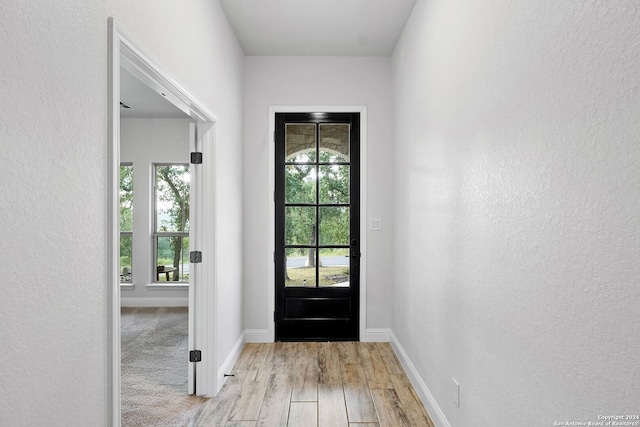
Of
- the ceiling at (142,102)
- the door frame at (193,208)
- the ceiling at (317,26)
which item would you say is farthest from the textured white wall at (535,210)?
the ceiling at (142,102)

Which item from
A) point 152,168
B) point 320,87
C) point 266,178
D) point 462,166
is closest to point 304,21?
point 320,87

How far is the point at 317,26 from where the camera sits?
338 cm

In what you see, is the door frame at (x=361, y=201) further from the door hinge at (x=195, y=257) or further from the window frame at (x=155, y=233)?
the window frame at (x=155, y=233)

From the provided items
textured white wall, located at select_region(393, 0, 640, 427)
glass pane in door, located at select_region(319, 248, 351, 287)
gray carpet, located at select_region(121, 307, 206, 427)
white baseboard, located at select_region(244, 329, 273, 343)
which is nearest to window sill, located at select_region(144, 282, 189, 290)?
gray carpet, located at select_region(121, 307, 206, 427)

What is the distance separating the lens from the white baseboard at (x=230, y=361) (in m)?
2.99

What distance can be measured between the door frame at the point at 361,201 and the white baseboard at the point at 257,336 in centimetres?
1

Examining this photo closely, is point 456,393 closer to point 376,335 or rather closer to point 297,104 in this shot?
point 376,335

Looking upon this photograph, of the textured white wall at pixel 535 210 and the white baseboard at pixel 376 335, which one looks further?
the white baseboard at pixel 376 335

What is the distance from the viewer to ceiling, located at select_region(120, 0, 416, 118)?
120 inches

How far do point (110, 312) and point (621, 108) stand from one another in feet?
5.39

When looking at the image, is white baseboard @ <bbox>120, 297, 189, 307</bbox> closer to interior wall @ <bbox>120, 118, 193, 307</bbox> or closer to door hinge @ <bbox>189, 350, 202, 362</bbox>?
interior wall @ <bbox>120, 118, 193, 307</bbox>

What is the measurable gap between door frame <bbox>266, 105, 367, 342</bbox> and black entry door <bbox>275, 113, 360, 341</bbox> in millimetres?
49

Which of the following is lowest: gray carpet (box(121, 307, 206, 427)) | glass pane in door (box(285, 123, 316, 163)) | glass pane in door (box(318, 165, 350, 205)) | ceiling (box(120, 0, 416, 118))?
gray carpet (box(121, 307, 206, 427))

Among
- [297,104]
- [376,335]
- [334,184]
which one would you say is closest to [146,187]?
[297,104]
